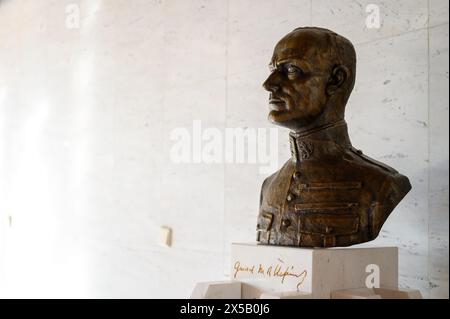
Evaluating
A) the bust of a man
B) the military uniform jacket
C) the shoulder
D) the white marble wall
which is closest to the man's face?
the bust of a man

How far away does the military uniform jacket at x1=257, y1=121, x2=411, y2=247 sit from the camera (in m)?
2.90

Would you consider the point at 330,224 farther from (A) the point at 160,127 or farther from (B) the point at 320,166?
(A) the point at 160,127

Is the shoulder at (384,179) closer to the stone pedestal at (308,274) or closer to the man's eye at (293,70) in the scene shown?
the stone pedestal at (308,274)

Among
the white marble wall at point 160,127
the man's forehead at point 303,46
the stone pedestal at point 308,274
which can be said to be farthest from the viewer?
the white marble wall at point 160,127

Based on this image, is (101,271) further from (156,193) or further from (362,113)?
(362,113)

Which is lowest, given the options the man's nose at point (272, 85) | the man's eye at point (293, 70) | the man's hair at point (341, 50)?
the man's nose at point (272, 85)

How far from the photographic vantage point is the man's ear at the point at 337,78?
A: 121 inches

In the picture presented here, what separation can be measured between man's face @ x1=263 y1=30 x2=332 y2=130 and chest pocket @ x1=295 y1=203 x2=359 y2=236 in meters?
0.38

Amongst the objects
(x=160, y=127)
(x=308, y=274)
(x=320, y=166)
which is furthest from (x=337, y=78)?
(x=160, y=127)

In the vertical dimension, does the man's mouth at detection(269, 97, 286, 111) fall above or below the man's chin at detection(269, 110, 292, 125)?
above

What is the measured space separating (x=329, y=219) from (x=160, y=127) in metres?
2.73

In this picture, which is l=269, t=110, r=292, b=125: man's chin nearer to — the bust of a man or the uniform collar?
the bust of a man
